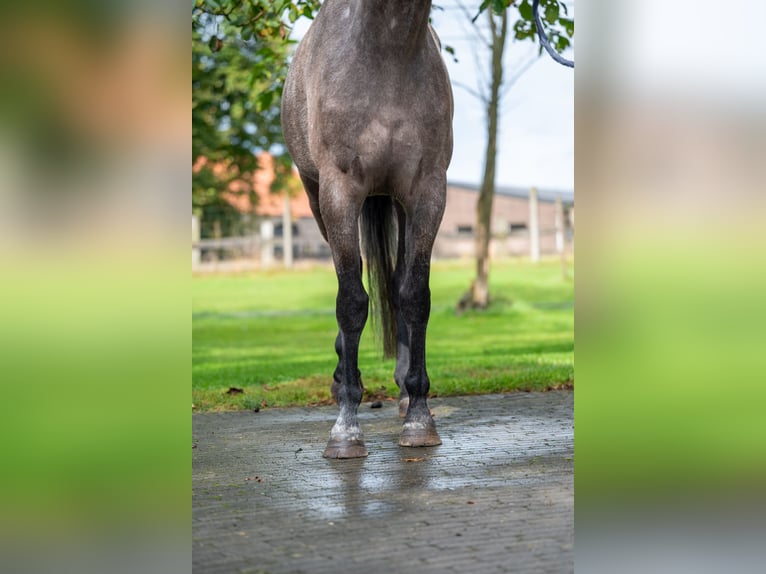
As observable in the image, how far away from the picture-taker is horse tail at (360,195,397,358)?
6.83 meters

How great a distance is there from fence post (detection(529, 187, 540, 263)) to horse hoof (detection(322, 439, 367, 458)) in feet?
77.8

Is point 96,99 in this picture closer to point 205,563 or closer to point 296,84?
point 205,563

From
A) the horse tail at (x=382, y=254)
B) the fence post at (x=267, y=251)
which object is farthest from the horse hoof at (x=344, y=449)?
the fence post at (x=267, y=251)

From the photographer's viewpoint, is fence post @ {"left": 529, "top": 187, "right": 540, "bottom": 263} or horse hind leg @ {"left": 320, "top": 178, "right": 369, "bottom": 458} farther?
fence post @ {"left": 529, "top": 187, "right": 540, "bottom": 263}

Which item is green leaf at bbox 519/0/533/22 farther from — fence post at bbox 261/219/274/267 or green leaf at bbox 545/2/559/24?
fence post at bbox 261/219/274/267

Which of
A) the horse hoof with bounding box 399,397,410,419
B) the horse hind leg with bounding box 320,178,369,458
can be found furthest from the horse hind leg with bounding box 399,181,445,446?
the horse hoof with bounding box 399,397,410,419

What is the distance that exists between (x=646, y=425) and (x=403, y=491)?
2308 mm

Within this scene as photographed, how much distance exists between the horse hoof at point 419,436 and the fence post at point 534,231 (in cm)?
2334

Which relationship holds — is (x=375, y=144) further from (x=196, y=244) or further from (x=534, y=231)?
(x=196, y=244)

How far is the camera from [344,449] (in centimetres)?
533

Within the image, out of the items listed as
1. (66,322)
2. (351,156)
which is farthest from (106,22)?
(351,156)

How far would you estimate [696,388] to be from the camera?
2340mm

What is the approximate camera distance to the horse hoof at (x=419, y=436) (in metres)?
5.61

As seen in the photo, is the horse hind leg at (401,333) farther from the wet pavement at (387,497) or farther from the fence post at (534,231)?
the fence post at (534,231)
